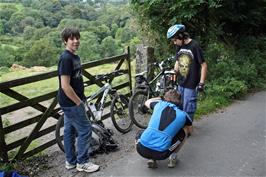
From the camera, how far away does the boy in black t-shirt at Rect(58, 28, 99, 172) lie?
4672 millimetres

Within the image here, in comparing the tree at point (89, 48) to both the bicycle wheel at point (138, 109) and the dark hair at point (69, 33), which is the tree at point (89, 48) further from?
the dark hair at point (69, 33)

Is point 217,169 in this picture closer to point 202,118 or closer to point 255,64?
point 202,118

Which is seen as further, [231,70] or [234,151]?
[231,70]

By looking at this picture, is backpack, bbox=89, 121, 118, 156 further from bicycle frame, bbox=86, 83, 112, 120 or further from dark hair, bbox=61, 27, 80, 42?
dark hair, bbox=61, 27, 80, 42

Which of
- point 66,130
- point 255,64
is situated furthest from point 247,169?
point 255,64

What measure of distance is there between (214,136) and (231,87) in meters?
3.26

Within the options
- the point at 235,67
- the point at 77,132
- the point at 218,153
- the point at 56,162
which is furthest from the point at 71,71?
the point at 235,67

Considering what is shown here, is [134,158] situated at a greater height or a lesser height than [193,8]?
lesser

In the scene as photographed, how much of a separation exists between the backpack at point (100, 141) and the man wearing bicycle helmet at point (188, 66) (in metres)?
1.35

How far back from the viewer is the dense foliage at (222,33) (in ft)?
33.8

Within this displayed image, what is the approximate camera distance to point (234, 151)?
587 cm

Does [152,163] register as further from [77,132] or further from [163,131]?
[77,132]

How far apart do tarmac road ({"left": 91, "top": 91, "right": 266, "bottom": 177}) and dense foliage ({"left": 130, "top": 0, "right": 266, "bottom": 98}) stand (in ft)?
7.06

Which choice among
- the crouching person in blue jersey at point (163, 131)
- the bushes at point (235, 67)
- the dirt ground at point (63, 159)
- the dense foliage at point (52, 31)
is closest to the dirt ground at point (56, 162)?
the dirt ground at point (63, 159)
